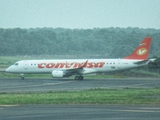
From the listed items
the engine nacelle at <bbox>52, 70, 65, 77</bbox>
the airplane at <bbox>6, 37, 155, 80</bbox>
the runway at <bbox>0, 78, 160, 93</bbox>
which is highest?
the airplane at <bbox>6, 37, 155, 80</bbox>

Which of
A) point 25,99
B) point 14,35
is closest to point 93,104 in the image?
point 25,99

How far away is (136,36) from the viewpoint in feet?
570

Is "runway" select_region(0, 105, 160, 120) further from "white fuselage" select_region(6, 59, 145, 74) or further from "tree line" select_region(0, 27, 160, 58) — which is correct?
"tree line" select_region(0, 27, 160, 58)

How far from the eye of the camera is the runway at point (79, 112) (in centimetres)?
2458

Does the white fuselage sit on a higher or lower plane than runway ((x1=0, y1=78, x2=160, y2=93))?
higher

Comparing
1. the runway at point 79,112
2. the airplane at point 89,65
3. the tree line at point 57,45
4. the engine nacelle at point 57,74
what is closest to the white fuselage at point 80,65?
the airplane at point 89,65

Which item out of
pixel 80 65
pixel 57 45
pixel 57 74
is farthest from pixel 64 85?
pixel 57 45

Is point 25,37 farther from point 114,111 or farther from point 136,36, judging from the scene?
point 114,111

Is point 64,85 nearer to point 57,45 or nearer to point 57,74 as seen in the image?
point 57,74

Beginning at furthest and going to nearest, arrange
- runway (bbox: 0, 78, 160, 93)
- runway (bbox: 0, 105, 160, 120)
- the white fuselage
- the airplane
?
1. the white fuselage
2. the airplane
3. runway (bbox: 0, 78, 160, 93)
4. runway (bbox: 0, 105, 160, 120)

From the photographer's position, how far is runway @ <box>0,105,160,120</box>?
24578 millimetres

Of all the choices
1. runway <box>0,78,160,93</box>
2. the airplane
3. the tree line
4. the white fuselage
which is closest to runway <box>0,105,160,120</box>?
runway <box>0,78,160,93</box>

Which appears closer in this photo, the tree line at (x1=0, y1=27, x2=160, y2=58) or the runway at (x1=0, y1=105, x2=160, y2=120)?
the runway at (x1=0, y1=105, x2=160, y2=120)

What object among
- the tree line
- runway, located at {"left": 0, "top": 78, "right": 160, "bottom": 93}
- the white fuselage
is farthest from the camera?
the tree line
